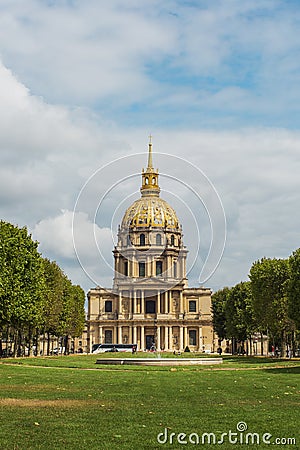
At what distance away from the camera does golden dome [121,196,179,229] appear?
568 ft

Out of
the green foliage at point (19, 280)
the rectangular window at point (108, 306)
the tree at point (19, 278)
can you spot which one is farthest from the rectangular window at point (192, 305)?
the tree at point (19, 278)

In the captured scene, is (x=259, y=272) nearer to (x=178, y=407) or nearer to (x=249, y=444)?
(x=178, y=407)

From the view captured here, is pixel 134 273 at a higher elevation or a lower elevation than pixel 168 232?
lower

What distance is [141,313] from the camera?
157625 mm

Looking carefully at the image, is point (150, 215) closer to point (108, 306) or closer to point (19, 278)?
point (108, 306)

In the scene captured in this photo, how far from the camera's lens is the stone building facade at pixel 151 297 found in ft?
511

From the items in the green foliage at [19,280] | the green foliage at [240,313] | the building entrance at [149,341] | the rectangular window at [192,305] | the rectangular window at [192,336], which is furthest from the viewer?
the rectangular window at [192,305]

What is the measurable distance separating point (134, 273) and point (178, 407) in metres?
147

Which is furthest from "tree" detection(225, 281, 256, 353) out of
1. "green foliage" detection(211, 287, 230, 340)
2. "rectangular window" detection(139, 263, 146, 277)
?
"rectangular window" detection(139, 263, 146, 277)

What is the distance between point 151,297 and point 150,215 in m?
24.3

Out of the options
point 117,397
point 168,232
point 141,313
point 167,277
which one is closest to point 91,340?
point 141,313

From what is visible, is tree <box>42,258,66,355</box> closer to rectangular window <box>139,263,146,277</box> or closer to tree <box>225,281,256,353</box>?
tree <box>225,281,256,353</box>

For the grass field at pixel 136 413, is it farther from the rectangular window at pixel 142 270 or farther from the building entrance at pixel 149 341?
the rectangular window at pixel 142 270

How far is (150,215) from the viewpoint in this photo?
174 meters
